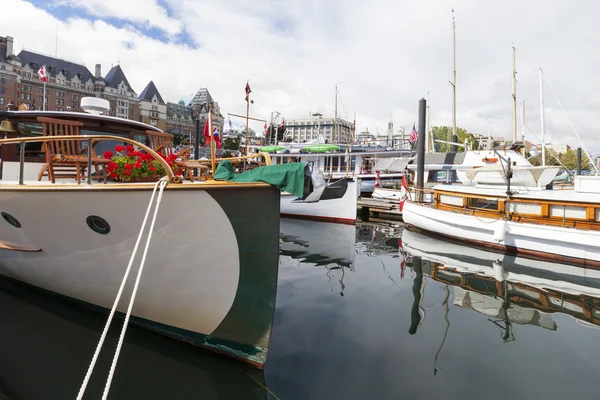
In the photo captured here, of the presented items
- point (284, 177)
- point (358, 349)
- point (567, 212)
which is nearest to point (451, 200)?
point (567, 212)

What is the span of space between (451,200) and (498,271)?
4743 millimetres

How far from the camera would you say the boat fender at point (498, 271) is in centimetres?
813

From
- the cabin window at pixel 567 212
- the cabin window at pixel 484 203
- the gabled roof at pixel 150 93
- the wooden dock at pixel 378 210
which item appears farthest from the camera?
the gabled roof at pixel 150 93

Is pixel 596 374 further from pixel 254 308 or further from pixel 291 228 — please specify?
pixel 291 228

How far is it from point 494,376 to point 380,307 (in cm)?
224

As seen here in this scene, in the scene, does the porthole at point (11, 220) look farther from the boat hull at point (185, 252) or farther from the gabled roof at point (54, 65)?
the gabled roof at point (54, 65)

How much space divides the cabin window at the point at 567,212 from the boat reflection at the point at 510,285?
146cm

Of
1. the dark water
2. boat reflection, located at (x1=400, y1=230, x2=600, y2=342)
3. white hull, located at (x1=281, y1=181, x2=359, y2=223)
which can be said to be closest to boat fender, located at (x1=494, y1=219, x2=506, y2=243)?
boat reflection, located at (x1=400, y1=230, x2=600, y2=342)

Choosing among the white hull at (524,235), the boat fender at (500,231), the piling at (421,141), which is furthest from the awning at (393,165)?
the boat fender at (500,231)

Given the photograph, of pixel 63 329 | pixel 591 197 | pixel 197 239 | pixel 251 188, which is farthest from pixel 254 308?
pixel 591 197

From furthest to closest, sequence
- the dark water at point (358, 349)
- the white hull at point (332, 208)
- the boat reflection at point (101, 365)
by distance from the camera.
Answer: the white hull at point (332, 208)
the dark water at point (358, 349)
the boat reflection at point (101, 365)

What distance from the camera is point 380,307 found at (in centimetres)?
598

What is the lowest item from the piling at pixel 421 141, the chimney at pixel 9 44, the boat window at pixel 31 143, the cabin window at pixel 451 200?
the cabin window at pixel 451 200

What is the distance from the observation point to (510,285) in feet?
24.9
